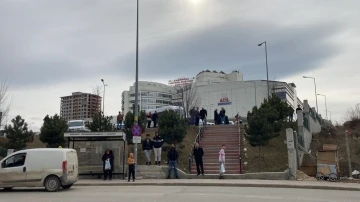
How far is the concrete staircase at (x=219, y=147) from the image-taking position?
2162 centimetres

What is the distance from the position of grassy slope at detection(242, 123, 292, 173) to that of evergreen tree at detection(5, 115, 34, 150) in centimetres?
1528

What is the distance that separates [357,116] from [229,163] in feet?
84.8

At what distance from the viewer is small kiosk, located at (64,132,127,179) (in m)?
21.0

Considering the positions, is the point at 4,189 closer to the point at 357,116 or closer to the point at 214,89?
the point at 357,116

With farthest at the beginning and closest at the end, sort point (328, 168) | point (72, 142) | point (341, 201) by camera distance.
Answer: point (72, 142) → point (328, 168) → point (341, 201)

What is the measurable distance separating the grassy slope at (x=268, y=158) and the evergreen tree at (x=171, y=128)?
465 centimetres

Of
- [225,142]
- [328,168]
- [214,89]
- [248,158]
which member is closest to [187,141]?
[225,142]

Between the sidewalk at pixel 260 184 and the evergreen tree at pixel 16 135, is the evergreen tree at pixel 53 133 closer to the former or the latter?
the evergreen tree at pixel 16 135

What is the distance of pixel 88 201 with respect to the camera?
1138cm

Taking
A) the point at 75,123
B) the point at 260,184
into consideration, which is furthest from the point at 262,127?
the point at 75,123

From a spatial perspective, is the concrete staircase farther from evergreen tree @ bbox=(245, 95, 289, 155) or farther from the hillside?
the hillside

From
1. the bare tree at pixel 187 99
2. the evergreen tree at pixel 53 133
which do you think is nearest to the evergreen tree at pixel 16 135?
the evergreen tree at pixel 53 133

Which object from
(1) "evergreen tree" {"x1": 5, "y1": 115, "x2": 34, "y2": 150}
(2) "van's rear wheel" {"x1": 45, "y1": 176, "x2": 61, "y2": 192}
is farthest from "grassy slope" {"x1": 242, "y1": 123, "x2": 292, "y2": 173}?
(1) "evergreen tree" {"x1": 5, "y1": 115, "x2": 34, "y2": 150}

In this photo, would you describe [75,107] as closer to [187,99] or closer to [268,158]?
[187,99]
